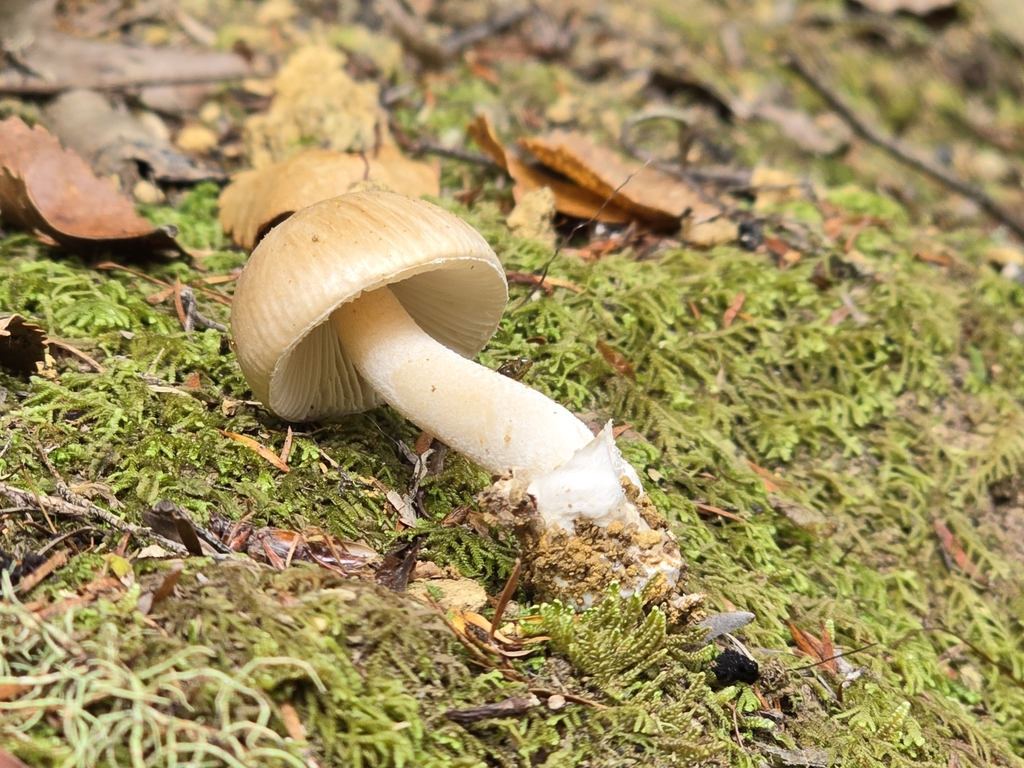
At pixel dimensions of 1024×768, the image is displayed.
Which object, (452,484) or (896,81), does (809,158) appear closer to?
(896,81)

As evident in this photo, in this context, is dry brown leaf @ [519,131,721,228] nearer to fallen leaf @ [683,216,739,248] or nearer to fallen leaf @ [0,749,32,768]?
fallen leaf @ [683,216,739,248]

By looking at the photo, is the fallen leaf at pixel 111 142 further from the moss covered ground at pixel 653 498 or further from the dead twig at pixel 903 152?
the dead twig at pixel 903 152

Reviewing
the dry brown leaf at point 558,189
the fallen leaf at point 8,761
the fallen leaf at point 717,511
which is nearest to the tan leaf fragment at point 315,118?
the dry brown leaf at point 558,189

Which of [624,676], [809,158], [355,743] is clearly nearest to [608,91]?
[809,158]

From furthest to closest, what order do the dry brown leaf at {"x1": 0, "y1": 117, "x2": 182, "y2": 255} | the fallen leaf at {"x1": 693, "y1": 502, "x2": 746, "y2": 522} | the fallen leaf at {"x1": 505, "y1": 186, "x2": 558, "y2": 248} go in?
the fallen leaf at {"x1": 505, "y1": 186, "x2": 558, "y2": 248} → the dry brown leaf at {"x1": 0, "y1": 117, "x2": 182, "y2": 255} → the fallen leaf at {"x1": 693, "y1": 502, "x2": 746, "y2": 522}

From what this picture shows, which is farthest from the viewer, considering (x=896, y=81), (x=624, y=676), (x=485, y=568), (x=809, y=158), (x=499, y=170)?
(x=896, y=81)

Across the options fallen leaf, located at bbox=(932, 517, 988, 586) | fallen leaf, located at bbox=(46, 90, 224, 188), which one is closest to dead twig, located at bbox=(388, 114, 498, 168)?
fallen leaf, located at bbox=(46, 90, 224, 188)

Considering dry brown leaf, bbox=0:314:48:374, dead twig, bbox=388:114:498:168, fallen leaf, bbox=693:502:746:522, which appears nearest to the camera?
dry brown leaf, bbox=0:314:48:374
